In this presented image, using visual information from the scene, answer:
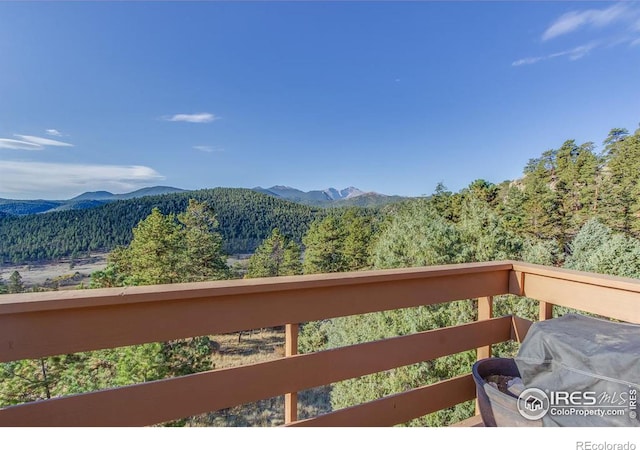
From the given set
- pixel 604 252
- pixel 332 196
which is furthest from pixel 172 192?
pixel 604 252

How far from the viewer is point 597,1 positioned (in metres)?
4.41

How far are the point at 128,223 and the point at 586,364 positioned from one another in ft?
49.5

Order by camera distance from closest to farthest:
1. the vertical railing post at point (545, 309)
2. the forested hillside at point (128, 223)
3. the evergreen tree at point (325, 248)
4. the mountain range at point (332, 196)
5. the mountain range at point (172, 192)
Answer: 1. the vertical railing post at point (545, 309)
2. the mountain range at point (172, 192)
3. the forested hillside at point (128, 223)
4. the evergreen tree at point (325, 248)
5. the mountain range at point (332, 196)

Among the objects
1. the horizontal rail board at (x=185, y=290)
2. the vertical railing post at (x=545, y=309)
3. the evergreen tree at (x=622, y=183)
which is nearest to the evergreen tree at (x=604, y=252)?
the evergreen tree at (x=622, y=183)

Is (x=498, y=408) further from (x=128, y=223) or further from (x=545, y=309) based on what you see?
(x=128, y=223)

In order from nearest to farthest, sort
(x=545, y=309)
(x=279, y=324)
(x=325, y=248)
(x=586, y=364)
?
(x=586, y=364), (x=279, y=324), (x=545, y=309), (x=325, y=248)

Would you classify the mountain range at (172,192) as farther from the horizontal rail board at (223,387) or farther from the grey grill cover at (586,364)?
the grey grill cover at (586,364)

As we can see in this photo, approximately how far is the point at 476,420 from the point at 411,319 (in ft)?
29.6

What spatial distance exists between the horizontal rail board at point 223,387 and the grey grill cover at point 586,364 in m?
0.49

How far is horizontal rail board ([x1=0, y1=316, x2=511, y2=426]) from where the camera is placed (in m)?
0.84

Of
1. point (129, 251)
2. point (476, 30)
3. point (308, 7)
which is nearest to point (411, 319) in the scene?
point (476, 30)

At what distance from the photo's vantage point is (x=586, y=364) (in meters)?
0.73

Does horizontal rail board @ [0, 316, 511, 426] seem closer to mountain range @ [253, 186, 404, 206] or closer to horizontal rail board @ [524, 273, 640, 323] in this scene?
horizontal rail board @ [524, 273, 640, 323]

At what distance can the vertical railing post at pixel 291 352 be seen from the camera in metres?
1.10
